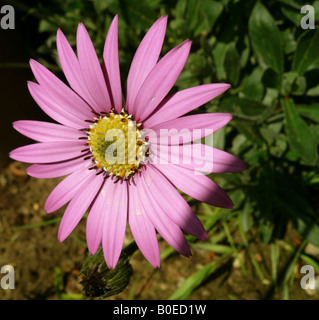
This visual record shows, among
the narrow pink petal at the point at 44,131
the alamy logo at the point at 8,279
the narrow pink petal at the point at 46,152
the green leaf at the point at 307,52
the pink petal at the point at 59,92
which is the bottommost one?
the alamy logo at the point at 8,279

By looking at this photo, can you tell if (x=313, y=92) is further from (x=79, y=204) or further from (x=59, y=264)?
(x=59, y=264)

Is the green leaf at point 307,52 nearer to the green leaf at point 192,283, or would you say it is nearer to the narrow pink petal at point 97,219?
the narrow pink petal at point 97,219

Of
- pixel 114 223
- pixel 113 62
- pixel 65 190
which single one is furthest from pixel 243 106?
pixel 65 190

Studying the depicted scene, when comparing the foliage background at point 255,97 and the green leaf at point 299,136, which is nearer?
the green leaf at point 299,136

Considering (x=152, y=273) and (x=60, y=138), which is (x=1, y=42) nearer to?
(x=60, y=138)

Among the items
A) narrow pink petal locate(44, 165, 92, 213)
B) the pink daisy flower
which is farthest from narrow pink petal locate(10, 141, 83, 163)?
narrow pink petal locate(44, 165, 92, 213)

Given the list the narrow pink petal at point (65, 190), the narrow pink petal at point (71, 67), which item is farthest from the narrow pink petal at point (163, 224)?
the narrow pink petal at point (71, 67)

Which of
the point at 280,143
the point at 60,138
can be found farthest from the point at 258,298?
the point at 60,138
